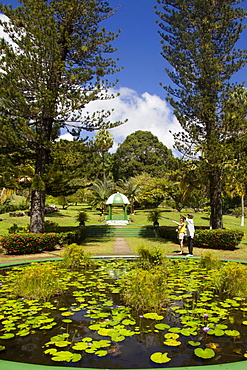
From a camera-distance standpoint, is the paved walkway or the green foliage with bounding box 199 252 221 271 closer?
the green foliage with bounding box 199 252 221 271

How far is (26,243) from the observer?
10883 mm

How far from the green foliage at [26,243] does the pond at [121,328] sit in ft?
16.1

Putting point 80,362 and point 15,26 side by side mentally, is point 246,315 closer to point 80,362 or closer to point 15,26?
point 80,362

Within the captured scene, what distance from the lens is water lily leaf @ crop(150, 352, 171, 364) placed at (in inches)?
117

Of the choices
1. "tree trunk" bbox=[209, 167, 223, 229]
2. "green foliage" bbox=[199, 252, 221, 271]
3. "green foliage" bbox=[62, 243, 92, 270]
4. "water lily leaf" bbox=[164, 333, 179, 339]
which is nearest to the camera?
"water lily leaf" bbox=[164, 333, 179, 339]

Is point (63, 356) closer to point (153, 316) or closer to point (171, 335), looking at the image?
point (171, 335)

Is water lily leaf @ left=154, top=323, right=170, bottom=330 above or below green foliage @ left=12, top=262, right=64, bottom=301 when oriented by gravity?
below

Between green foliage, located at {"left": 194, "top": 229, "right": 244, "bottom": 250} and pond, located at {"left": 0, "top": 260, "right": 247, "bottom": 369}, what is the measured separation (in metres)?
6.83

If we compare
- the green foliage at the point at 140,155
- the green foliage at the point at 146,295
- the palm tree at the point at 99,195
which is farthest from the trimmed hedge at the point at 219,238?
the green foliage at the point at 140,155

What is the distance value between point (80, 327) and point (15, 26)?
12.4m

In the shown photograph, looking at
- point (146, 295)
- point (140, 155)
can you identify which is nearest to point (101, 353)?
point (146, 295)

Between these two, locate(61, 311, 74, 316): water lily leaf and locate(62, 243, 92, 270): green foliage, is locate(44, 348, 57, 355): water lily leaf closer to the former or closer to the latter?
locate(61, 311, 74, 316): water lily leaf

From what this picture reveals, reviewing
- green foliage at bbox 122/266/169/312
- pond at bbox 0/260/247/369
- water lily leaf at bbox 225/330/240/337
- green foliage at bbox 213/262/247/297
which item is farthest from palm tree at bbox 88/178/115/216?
water lily leaf at bbox 225/330/240/337

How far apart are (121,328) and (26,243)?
7884 millimetres
